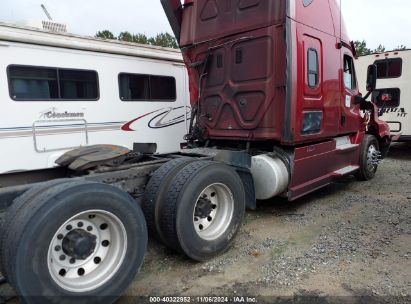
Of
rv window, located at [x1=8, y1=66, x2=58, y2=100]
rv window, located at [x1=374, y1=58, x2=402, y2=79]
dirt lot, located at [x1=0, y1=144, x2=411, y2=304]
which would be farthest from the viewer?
rv window, located at [x1=374, y1=58, x2=402, y2=79]

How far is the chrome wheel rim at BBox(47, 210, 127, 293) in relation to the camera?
2553 mm

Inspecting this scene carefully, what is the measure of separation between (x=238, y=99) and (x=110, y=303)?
321cm

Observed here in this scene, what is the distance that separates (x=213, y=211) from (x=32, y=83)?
3.70 meters

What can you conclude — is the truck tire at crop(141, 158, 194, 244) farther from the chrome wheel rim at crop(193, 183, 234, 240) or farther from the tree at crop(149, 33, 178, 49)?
the tree at crop(149, 33, 178, 49)

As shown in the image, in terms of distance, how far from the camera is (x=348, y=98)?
593cm

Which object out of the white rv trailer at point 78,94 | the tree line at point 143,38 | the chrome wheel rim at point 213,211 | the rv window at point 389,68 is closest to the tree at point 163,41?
the tree line at point 143,38

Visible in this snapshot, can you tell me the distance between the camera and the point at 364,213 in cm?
492

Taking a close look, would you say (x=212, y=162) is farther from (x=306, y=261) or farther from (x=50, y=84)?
(x=50, y=84)

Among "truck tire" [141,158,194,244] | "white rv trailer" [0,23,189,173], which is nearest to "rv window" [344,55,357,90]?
"white rv trailer" [0,23,189,173]

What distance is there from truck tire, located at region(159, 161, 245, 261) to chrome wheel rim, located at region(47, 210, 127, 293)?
21.8 inches

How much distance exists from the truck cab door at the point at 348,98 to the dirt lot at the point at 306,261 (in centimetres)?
144

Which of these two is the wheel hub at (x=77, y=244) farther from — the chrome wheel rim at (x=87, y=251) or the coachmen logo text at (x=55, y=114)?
the coachmen logo text at (x=55, y=114)

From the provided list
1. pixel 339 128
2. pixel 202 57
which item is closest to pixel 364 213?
pixel 339 128

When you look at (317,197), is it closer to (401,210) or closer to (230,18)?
(401,210)
